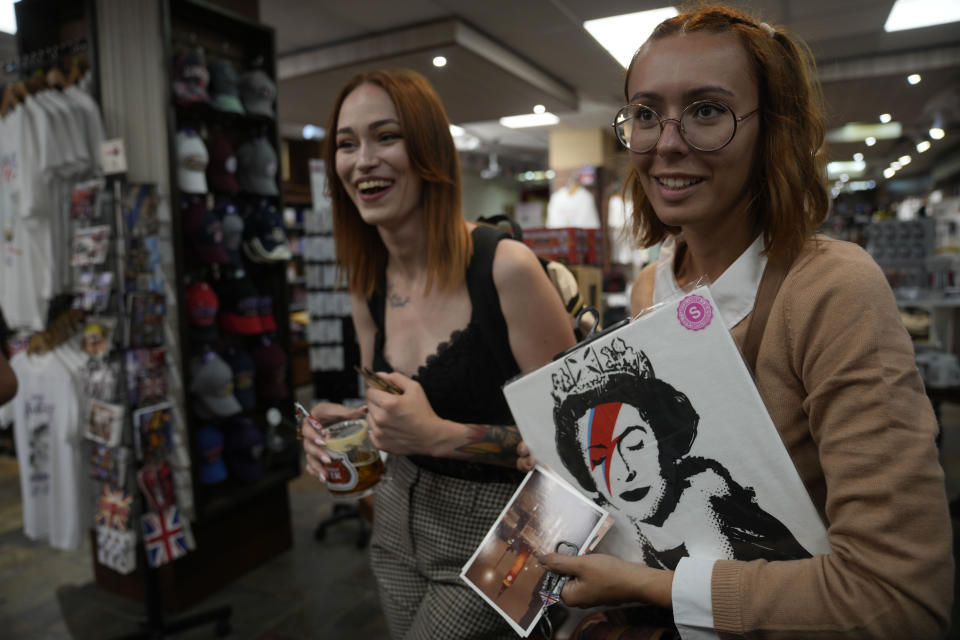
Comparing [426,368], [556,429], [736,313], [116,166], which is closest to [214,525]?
[116,166]

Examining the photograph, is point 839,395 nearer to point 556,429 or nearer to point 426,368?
point 556,429

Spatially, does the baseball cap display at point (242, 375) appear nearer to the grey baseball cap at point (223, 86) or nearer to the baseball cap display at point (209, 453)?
the baseball cap display at point (209, 453)

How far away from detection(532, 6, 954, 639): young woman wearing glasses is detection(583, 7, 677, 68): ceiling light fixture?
14.3 ft

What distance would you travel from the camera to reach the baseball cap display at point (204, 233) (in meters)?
3.00

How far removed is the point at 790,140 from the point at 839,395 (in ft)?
1.11

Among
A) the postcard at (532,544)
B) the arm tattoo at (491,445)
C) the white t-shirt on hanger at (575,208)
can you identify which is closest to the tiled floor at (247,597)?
the arm tattoo at (491,445)

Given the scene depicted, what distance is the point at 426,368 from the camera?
135cm

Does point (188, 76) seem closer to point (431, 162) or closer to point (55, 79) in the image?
point (55, 79)

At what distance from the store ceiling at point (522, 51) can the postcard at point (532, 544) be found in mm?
3867

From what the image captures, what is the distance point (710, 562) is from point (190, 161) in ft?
9.74

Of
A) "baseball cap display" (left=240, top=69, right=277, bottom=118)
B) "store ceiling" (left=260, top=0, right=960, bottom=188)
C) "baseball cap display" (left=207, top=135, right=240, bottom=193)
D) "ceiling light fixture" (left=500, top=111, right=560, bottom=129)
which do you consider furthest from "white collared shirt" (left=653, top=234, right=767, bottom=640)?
"ceiling light fixture" (left=500, top=111, right=560, bottom=129)

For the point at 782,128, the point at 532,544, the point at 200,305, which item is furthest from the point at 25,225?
the point at 782,128

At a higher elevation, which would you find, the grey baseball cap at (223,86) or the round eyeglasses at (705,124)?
the grey baseball cap at (223,86)

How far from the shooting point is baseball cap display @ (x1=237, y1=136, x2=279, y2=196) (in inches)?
132
